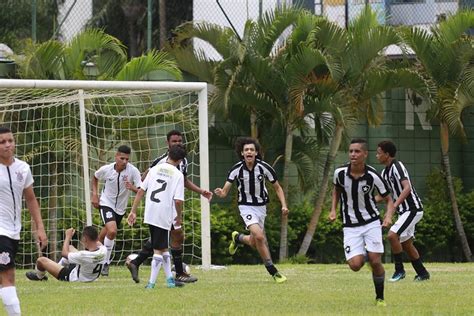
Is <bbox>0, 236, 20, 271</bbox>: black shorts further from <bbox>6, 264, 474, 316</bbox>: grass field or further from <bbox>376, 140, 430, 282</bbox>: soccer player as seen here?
<bbox>376, 140, 430, 282</bbox>: soccer player

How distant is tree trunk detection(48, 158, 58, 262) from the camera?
22.0 metres

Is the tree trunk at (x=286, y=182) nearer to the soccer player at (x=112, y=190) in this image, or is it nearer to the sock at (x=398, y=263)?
the soccer player at (x=112, y=190)

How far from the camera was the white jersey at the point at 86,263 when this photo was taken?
54.3 ft

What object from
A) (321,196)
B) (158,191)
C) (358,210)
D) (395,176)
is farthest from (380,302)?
(321,196)

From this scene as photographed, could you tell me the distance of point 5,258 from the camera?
10.9 m

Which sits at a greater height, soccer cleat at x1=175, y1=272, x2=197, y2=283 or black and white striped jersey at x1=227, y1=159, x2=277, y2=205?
black and white striped jersey at x1=227, y1=159, x2=277, y2=205

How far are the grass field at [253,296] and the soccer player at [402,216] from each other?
9.4 inches

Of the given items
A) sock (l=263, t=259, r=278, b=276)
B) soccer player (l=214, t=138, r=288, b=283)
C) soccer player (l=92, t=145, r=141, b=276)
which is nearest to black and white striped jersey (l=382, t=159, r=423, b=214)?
soccer player (l=214, t=138, r=288, b=283)

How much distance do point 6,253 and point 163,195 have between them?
15.7 feet

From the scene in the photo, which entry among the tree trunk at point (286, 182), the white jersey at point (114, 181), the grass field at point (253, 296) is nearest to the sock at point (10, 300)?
the grass field at point (253, 296)

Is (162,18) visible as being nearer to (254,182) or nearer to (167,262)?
(254,182)

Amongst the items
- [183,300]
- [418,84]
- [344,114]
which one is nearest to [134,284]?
[183,300]

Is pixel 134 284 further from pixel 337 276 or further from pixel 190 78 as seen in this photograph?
pixel 190 78

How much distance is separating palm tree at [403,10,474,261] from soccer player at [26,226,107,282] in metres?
10.3
